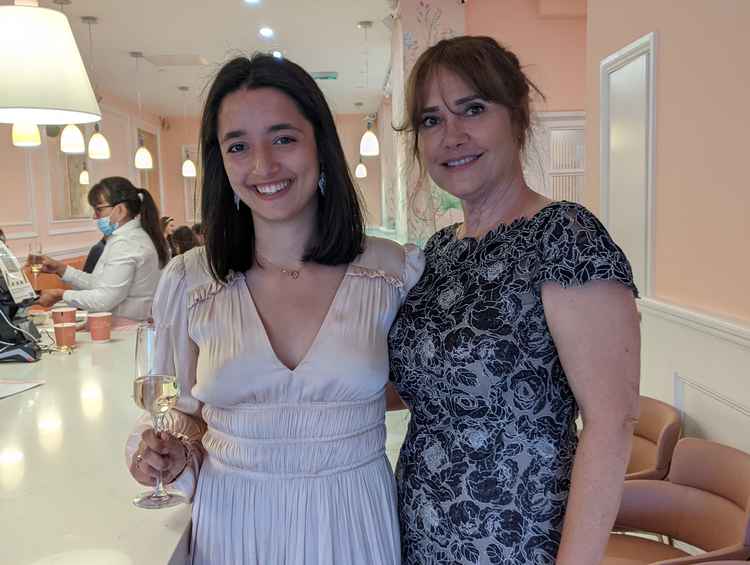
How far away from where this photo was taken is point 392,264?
133cm

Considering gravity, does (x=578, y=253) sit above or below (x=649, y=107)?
below

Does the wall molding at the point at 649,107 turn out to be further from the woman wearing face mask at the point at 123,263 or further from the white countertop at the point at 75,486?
the woman wearing face mask at the point at 123,263

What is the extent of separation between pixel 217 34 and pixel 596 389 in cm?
647

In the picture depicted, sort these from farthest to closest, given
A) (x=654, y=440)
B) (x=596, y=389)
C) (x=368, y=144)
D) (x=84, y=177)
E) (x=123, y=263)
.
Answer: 1. (x=84, y=177)
2. (x=368, y=144)
3. (x=123, y=263)
4. (x=654, y=440)
5. (x=596, y=389)

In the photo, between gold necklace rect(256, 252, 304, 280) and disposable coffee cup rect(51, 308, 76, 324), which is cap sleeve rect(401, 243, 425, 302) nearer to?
gold necklace rect(256, 252, 304, 280)

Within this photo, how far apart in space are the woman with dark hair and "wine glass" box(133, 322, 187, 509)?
0.42 m

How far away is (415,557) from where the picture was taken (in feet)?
4.07

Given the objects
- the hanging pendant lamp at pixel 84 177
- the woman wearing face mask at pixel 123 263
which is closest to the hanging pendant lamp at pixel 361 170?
the hanging pendant lamp at pixel 84 177

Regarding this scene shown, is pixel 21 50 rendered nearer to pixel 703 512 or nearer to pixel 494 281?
pixel 494 281

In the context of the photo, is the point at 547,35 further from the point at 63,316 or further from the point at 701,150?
the point at 63,316

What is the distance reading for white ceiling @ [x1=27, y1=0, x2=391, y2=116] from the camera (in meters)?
5.69

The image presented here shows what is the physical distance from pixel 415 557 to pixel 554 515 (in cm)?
28

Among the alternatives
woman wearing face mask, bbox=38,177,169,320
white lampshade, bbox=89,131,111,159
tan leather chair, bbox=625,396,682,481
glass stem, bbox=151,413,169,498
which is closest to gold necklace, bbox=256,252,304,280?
glass stem, bbox=151,413,169,498

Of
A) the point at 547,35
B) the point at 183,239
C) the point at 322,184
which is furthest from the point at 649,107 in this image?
the point at 183,239
